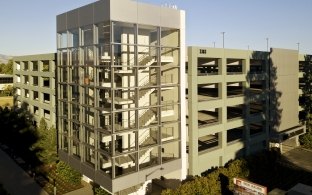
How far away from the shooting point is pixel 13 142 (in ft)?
172

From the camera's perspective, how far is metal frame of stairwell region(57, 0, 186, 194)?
29.7 metres

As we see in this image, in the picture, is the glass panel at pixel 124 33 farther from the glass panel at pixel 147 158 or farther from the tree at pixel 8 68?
the tree at pixel 8 68

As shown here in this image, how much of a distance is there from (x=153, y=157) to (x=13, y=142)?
101 ft

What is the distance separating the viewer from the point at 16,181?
39.7 meters

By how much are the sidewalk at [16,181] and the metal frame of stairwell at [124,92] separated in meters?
5.84

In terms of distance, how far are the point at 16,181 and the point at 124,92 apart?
20.4 meters

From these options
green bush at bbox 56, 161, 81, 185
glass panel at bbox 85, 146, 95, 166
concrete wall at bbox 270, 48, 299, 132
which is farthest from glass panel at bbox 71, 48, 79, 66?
concrete wall at bbox 270, 48, 299, 132

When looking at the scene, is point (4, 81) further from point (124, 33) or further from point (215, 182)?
point (215, 182)

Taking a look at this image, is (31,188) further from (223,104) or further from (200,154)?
(223,104)

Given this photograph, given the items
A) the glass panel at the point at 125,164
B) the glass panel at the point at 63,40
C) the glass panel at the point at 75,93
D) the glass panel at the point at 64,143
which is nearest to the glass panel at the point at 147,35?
the glass panel at the point at 75,93

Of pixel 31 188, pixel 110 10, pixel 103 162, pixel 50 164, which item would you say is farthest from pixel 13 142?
pixel 110 10

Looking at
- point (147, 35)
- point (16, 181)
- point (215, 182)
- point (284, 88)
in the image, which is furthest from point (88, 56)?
point (284, 88)

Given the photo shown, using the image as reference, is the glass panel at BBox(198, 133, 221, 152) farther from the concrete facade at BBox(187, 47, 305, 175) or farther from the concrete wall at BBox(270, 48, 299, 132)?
the concrete wall at BBox(270, 48, 299, 132)

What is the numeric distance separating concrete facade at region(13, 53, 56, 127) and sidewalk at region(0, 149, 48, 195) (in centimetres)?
1103
